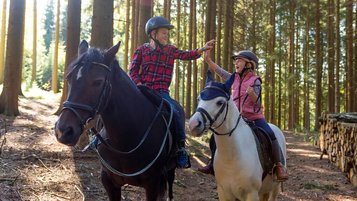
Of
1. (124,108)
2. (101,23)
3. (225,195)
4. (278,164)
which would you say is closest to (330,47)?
(101,23)

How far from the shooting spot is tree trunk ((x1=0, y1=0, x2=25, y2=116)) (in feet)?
40.2

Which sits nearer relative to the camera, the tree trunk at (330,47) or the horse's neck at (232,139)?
the horse's neck at (232,139)

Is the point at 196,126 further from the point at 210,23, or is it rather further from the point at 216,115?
the point at 210,23

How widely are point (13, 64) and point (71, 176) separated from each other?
7021 millimetres

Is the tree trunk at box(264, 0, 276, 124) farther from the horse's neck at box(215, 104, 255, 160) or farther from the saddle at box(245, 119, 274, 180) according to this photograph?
the horse's neck at box(215, 104, 255, 160)

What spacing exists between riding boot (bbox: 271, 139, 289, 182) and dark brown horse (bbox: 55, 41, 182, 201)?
1.55 metres

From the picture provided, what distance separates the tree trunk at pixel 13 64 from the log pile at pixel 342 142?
32.6 ft

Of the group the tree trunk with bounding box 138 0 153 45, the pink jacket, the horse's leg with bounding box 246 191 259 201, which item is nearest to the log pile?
the pink jacket

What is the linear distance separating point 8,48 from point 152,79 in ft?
30.7

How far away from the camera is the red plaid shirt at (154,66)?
514 cm

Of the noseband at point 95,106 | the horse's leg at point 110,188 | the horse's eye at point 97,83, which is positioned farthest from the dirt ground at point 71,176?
the horse's eye at point 97,83

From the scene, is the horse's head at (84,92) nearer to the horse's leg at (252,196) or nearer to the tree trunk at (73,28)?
the horse's leg at (252,196)

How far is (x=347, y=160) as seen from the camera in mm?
10141

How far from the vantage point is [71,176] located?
6996 mm
